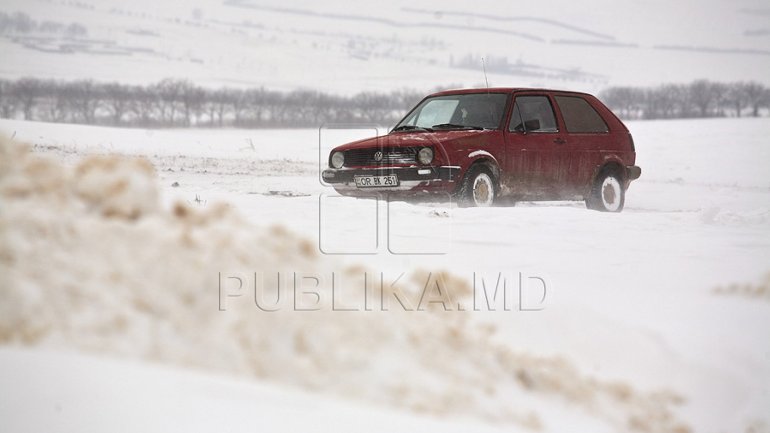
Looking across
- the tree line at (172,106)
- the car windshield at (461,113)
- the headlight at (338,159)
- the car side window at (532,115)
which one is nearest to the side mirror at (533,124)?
the car side window at (532,115)

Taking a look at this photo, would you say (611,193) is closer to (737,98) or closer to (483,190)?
(483,190)

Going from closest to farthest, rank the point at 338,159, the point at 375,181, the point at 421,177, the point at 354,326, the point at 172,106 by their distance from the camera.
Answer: the point at 354,326
the point at 421,177
the point at 375,181
the point at 338,159
the point at 172,106

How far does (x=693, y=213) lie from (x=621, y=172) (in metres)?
1.12

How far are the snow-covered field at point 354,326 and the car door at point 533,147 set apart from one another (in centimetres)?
250

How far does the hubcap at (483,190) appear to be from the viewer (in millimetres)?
10148

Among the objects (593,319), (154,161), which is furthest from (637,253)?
(154,161)

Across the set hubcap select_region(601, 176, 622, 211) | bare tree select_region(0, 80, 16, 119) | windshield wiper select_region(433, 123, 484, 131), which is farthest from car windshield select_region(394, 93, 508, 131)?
bare tree select_region(0, 80, 16, 119)

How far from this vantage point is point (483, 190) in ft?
33.7

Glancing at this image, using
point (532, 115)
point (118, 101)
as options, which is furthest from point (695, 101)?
point (532, 115)

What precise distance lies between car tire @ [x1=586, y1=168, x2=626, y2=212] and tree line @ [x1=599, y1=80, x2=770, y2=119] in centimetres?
1725

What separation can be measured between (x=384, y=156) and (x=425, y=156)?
0.45m

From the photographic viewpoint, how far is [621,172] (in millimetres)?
11875

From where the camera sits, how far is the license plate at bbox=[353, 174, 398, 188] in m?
9.92

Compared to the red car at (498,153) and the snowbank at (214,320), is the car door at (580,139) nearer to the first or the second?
the red car at (498,153)
